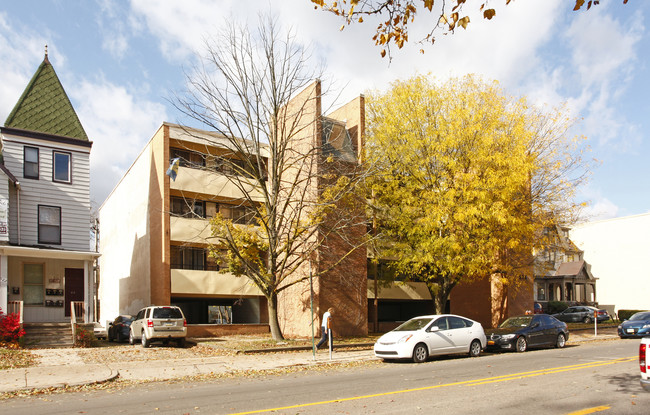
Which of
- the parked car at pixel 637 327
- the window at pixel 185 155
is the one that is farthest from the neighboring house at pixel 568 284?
the window at pixel 185 155

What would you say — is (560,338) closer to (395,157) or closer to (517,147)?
(517,147)

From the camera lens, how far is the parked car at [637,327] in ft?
85.6

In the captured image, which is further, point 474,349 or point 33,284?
point 33,284

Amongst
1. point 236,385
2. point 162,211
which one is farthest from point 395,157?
point 236,385

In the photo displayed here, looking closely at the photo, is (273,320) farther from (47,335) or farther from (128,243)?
(128,243)

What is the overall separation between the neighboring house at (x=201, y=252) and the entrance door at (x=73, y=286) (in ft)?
12.7

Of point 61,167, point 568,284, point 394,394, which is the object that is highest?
point 61,167

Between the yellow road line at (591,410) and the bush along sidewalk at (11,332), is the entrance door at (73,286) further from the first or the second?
the yellow road line at (591,410)

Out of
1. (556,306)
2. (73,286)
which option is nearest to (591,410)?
(73,286)

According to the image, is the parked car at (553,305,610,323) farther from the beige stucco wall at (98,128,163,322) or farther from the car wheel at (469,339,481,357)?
the beige stucco wall at (98,128,163,322)

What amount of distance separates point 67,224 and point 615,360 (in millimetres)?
23515

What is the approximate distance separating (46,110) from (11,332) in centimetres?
1134

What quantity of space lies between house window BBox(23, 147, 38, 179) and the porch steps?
7.02 metres

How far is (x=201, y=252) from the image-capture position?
31219 millimetres
